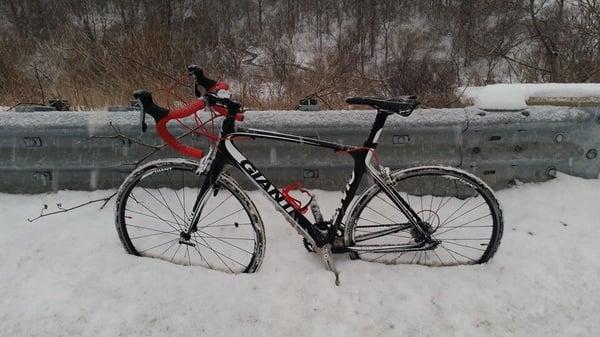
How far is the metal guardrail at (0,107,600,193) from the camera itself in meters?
3.34

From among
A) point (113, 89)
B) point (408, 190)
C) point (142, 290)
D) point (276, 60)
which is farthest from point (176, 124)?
point (276, 60)

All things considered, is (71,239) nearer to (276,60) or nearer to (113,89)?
(113,89)

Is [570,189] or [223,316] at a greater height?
[570,189]

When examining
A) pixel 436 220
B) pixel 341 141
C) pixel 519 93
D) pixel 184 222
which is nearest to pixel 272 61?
pixel 341 141

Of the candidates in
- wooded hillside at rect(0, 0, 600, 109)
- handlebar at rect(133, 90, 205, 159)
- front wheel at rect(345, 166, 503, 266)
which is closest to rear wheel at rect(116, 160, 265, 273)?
handlebar at rect(133, 90, 205, 159)

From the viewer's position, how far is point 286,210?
2740 mm

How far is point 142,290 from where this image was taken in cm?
259

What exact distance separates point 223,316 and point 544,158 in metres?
2.75

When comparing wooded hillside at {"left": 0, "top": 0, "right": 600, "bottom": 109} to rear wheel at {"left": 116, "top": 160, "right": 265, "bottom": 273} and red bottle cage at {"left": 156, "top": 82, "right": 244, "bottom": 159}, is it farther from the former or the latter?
red bottle cage at {"left": 156, "top": 82, "right": 244, "bottom": 159}

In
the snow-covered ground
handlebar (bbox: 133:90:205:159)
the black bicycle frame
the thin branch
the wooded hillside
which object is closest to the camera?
the snow-covered ground

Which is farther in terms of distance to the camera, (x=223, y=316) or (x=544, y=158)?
(x=544, y=158)

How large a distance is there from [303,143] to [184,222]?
124 cm

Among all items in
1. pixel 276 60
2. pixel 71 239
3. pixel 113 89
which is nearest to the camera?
pixel 71 239

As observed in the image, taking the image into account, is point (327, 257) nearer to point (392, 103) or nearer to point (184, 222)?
point (392, 103)
